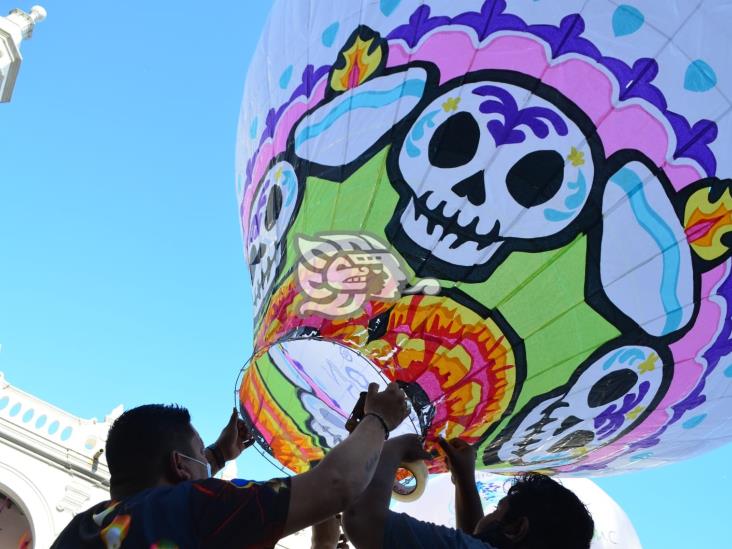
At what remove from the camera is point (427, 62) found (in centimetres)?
375

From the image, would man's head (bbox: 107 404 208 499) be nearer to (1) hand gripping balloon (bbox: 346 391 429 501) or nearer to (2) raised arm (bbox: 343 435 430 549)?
(2) raised arm (bbox: 343 435 430 549)

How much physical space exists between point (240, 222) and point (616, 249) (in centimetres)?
266

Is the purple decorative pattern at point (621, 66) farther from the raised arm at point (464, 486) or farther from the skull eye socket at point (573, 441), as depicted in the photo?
the raised arm at point (464, 486)

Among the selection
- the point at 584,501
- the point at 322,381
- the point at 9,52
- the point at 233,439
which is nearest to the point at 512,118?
the point at 233,439

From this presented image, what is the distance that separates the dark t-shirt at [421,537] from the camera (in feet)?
5.83

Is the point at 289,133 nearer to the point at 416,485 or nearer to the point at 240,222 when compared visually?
the point at 240,222

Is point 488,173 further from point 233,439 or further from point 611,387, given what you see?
point 233,439

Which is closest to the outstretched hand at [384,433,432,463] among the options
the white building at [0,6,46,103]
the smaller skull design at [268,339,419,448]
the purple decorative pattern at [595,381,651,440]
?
the purple decorative pattern at [595,381,651,440]

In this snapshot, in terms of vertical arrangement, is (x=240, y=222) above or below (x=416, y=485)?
above

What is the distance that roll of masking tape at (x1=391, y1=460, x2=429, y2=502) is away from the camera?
389 cm

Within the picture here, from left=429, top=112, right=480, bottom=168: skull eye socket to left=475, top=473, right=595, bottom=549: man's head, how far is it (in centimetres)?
217

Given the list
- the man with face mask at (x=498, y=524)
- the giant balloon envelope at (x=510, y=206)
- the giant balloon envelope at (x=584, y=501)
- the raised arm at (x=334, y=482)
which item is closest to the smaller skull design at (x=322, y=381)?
the giant balloon envelope at (x=510, y=206)

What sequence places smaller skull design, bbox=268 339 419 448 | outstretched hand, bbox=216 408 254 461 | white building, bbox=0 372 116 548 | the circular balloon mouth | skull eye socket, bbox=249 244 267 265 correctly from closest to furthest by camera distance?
outstretched hand, bbox=216 408 254 461, skull eye socket, bbox=249 244 267 265, the circular balloon mouth, smaller skull design, bbox=268 339 419 448, white building, bbox=0 372 116 548

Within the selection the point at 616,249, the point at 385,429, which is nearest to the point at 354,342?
the point at 616,249
